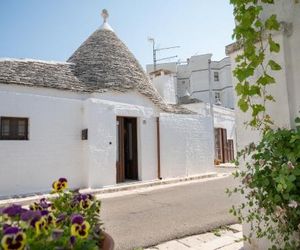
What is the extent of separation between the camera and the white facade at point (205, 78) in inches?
1358

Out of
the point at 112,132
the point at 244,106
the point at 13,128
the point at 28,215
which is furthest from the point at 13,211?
the point at 112,132

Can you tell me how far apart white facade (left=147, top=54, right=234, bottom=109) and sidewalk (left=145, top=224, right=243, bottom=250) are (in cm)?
2955

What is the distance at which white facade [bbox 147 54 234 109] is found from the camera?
34500mm

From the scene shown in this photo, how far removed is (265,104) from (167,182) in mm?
10062

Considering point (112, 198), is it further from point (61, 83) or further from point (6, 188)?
point (61, 83)

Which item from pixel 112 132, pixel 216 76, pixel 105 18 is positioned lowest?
pixel 112 132

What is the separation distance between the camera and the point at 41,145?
35.2ft

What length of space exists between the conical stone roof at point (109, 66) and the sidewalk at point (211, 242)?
28.1 feet

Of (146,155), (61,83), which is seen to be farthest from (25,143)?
(146,155)

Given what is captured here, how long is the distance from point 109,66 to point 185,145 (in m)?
5.68

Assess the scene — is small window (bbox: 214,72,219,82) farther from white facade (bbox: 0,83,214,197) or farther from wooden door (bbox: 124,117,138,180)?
wooden door (bbox: 124,117,138,180)

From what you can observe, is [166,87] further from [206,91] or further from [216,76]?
[216,76]

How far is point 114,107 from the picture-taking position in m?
12.5

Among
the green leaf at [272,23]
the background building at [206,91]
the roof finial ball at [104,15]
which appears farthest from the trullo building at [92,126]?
the green leaf at [272,23]
